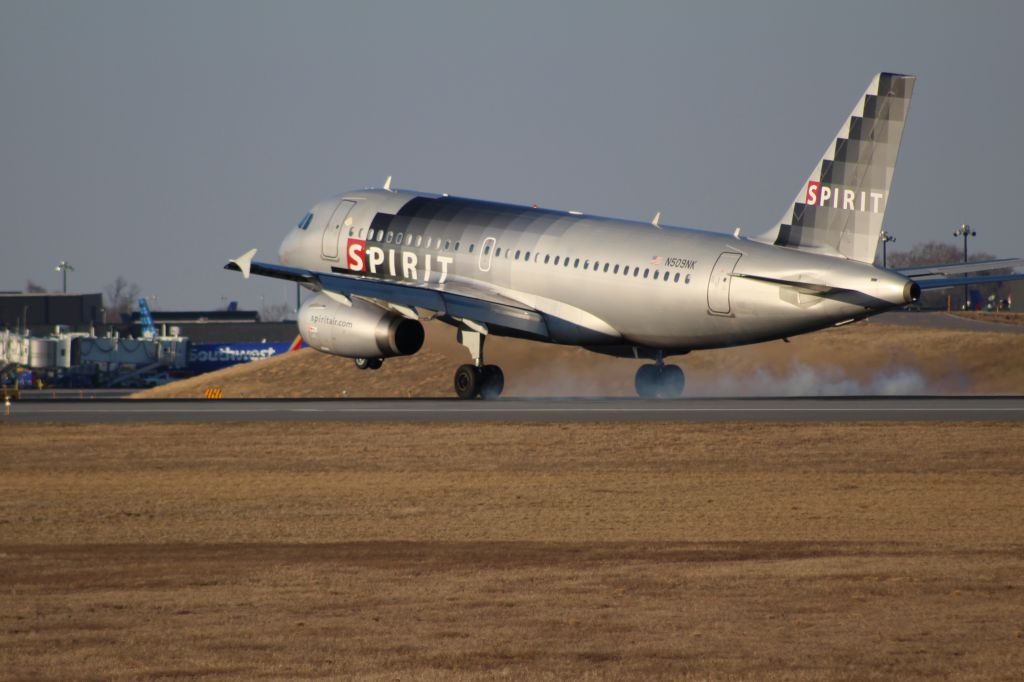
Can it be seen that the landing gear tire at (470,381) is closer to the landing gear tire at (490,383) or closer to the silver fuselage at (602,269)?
the landing gear tire at (490,383)

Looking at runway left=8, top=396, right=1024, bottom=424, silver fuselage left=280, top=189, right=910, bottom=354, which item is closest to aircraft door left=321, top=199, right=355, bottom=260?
silver fuselage left=280, top=189, right=910, bottom=354

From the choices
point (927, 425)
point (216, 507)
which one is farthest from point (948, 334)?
point (216, 507)

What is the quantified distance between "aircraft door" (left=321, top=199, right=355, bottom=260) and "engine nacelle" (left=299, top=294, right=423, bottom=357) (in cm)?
517

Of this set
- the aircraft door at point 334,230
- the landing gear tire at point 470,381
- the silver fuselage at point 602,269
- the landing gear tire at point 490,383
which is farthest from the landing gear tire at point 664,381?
the aircraft door at point 334,230

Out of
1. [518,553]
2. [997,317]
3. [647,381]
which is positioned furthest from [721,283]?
[997,317]

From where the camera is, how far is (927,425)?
38188 mm

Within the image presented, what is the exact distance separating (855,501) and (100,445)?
1829cm

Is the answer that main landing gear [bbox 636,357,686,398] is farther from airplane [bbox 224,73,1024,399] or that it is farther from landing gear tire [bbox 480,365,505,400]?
landing gear tire [bbox 480,365,505,400]

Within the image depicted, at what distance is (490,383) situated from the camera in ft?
164

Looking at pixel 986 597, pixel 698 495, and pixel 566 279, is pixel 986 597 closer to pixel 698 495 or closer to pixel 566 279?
pixel 698 495

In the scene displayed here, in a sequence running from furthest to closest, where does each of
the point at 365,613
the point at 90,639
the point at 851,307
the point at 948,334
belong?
the point at 948,334
the point at 851,307
the point at 365,613
the point at 90,639

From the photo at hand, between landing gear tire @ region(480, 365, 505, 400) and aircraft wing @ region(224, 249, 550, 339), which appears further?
landing gear tire @ region(480, 365, 505, 400)

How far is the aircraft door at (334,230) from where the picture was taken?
181 feet

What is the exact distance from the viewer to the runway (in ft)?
136
